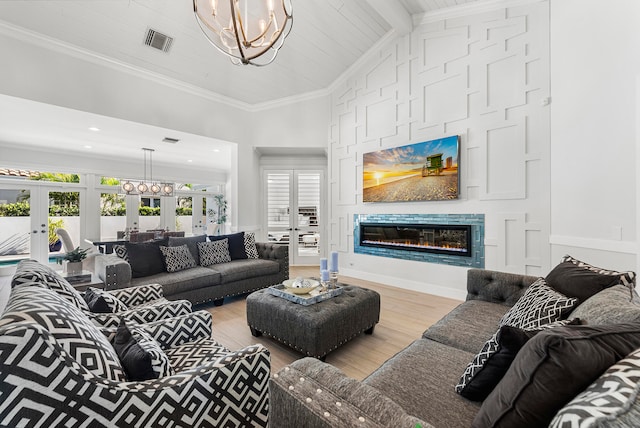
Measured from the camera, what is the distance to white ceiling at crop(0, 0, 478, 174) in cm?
312

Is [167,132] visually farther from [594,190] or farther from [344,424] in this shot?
[594,190]

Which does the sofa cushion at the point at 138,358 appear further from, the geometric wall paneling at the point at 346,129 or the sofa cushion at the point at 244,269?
the geometric wall paneling at the point at 346,129

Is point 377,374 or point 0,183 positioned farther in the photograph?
point 0,183

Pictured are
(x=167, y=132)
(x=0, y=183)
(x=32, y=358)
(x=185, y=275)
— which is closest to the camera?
(x=32, y=358)

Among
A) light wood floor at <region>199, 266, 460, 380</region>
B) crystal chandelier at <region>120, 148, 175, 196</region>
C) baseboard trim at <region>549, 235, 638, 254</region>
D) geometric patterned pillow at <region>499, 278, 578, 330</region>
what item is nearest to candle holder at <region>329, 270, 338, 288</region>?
light wood floor at <region>199, 266, 460, 380</region>

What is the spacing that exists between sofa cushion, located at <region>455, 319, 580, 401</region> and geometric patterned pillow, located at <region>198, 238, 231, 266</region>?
3375 mm

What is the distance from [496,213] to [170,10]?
15.3ft

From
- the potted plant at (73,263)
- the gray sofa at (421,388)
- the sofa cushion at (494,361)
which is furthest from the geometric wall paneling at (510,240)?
the potted plant at (73,263)

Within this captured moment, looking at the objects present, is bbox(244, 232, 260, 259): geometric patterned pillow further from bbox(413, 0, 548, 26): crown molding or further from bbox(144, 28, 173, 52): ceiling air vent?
bbox(413, 0, 548, 26): crown molding

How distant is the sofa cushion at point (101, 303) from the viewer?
159 centimetres

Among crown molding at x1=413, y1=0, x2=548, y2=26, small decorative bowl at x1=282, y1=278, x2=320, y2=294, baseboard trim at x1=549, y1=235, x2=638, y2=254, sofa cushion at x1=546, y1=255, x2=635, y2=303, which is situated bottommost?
small decorative bowl at x1=282, y1=278, x2=320, y2=294

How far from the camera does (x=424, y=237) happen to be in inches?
158

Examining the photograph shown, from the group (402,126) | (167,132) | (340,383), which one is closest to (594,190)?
(402,126)

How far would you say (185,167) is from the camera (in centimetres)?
807
